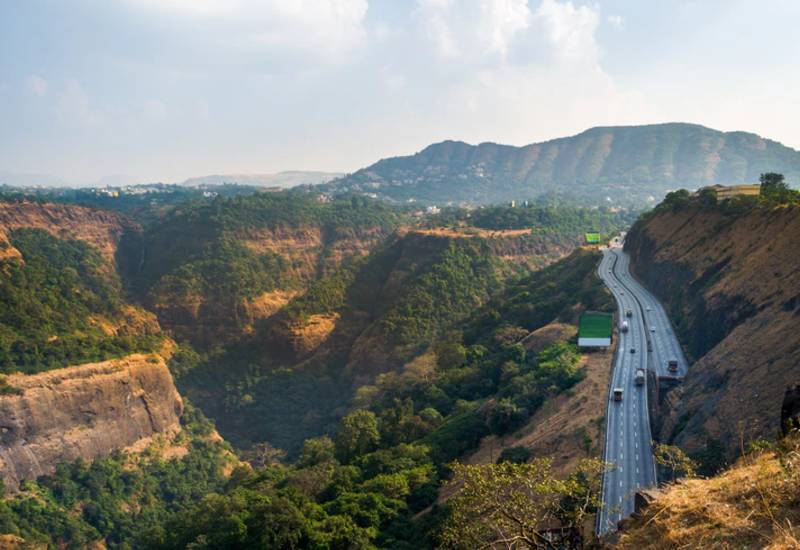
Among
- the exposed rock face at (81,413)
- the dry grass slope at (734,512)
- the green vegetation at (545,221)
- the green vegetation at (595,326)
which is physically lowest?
the exposed rock face at (81,413)

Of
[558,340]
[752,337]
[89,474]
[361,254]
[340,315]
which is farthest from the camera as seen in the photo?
[361,254]

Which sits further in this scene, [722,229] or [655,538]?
[722,229]

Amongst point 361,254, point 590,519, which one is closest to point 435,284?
point 361,254

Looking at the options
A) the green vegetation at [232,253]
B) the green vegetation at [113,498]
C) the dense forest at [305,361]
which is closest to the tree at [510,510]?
the dense forest at [305,361]

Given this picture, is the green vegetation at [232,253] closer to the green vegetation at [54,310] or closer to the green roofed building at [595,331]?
the green vegetation at [54,310]

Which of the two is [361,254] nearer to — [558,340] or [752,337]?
[558,340]

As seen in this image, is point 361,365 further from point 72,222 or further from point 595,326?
point 72,222

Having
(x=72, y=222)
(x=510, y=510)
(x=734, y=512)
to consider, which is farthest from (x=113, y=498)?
(x=72, y=222)

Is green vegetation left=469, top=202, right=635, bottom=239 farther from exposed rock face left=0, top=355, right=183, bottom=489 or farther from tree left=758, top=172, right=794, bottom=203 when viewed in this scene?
exposed rock face left=0, top=355, right=183, bottom=489
